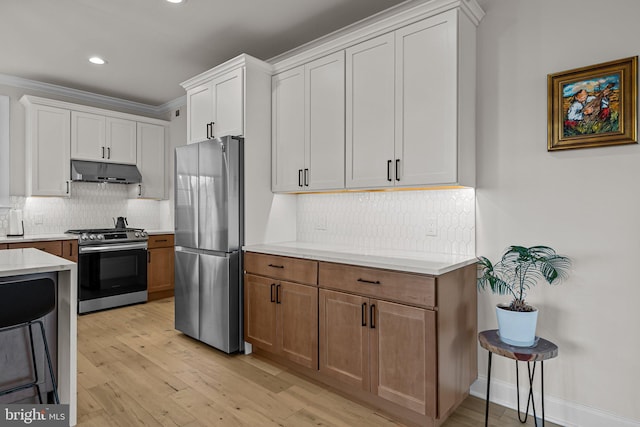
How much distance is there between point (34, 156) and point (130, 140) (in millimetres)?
1121

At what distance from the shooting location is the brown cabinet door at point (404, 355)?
201 cm

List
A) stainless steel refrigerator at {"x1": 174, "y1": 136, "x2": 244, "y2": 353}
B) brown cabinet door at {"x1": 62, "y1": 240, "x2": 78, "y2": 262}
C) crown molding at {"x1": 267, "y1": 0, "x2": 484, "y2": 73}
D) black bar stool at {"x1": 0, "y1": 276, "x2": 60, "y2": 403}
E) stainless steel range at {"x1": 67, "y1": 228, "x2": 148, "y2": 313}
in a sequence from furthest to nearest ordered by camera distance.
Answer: stainless steel range at {"x1": 67, "y1": 228, "x2": 148, "y2": 313}
brown cabinet door at {"x1": 62, "y1": 240, "x2": 78, "y2": 262}
stainless steel refrigerator at {"x1": 174, "y1": 136, "x2": 244, "y2": 353}
crown molding at {"x1": 267, "y1": 0, "x2": 484, "y2": 73}
black bar stool at {"x1": 0, "y1": 276, "x2": 60, "y2": 403}

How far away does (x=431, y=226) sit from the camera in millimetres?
2668

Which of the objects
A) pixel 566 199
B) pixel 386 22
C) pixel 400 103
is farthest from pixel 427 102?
pixel 566 199

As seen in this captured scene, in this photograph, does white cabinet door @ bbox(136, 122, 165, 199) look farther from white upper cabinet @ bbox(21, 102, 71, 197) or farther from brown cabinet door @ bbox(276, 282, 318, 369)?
brown cabinet door @ bbox(276, 282, 318, 369)

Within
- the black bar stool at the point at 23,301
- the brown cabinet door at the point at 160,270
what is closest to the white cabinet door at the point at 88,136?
the brown cabinet door at the point at 160,270

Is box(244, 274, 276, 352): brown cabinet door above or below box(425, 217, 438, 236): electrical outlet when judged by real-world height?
below

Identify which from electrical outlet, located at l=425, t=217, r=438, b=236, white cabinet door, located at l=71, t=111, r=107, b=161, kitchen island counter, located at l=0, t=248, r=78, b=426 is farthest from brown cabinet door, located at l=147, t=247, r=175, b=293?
electrical outlet, located at l=425, t=217, r=438, b=236

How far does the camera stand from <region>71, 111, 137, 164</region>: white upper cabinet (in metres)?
4.63

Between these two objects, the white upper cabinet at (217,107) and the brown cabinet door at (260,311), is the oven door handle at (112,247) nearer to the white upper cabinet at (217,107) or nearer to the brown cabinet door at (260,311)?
the white upper cabinet at (217,107)

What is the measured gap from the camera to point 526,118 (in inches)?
90.5

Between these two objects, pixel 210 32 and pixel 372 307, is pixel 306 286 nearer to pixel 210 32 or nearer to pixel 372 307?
pixel 372 307

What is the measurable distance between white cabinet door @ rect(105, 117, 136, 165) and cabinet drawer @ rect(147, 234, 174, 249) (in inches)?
43.9

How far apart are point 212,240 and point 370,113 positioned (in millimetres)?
1678
